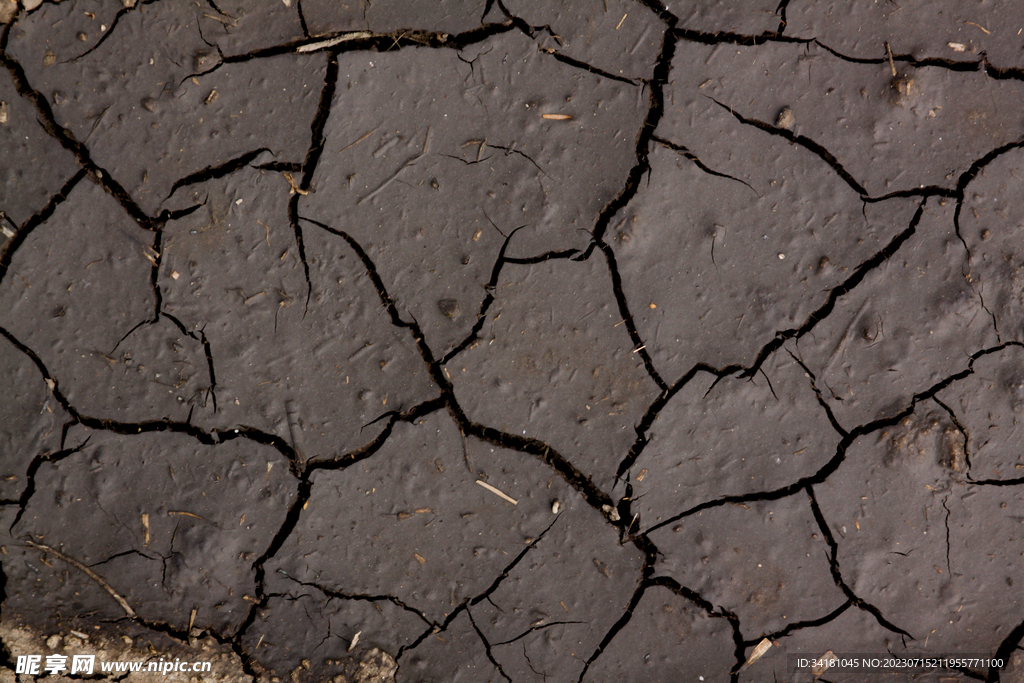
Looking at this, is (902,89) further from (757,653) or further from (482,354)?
(757,653)

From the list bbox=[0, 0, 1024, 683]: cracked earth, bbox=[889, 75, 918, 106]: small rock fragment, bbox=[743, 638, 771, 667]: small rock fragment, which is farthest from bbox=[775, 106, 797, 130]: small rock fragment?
bbox=[743, 638, 771, 667]: small rock fragment

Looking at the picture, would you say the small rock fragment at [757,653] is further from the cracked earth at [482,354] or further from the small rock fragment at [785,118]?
the small rock fragment at [785,118]

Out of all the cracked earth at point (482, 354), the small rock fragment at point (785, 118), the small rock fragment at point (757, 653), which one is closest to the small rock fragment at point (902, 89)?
the cracked earth at point (482, 354)

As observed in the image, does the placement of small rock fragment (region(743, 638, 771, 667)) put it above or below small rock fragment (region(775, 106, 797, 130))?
below

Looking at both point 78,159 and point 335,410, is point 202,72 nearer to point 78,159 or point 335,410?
point 78,159

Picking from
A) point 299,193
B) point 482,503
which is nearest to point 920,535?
point 482,503

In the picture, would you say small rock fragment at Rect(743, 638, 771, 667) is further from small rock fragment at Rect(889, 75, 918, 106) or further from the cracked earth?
small rock fragment at Rect(889, 75, 918, 106)

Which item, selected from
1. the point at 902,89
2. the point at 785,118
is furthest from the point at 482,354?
the point at 902,89

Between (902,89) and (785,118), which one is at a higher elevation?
(902,89)

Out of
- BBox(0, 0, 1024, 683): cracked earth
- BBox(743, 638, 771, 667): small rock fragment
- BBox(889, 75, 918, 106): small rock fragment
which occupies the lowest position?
BBox(743, 638, 771, 667): small rock fragment
